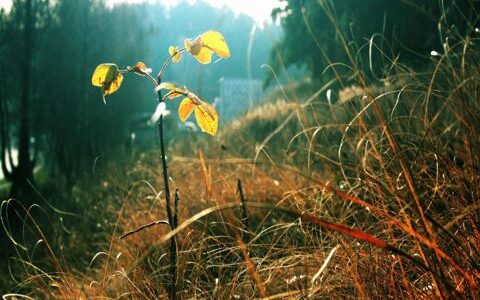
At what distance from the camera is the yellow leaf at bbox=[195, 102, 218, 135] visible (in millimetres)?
1184

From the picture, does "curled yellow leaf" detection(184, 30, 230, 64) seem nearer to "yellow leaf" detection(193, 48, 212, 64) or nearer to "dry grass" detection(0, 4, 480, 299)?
"yellow leaf" detection(193, 48, 212, 64)

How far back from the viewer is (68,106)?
9.34 metres

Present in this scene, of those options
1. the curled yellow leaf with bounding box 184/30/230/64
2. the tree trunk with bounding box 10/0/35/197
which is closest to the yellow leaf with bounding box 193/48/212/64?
the curled yellow leaf with bounding box 184/30/230/64

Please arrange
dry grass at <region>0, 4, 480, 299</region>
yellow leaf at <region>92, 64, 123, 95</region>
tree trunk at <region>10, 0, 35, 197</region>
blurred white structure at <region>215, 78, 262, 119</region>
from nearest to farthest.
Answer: dry grass at <region>0, 4, 480, 299</region> → yellow leaf at <region>92, 64, 123, 95</region> → tree trunk at <region>10, 0, 35, 197</region> → blurred white structure at <region>215, 78, 262, 119</region>

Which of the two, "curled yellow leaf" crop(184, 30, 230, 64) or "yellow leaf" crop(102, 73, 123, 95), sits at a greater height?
"curled yellow leaf" crop(184, 30, 230, 64)

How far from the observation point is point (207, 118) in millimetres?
1206

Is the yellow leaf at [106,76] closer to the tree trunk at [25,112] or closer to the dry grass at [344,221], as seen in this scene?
the dry grass at [344,221]

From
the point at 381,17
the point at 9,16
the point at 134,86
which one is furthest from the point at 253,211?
the point at 134,86

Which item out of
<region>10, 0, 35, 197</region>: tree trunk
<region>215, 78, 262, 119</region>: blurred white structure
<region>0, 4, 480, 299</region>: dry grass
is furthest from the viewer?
<region>215, 78, 262, 119</region>: blurred white structure

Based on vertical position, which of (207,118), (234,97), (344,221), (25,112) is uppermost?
(207,118)

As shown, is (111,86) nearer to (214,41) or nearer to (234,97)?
(214,41)

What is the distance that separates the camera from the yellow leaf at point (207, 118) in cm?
118

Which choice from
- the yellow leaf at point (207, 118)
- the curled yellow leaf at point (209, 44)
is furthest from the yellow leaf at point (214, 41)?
the yellow leaf at point (207, 118)

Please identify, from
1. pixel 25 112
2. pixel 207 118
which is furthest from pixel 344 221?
pixel 25 112
